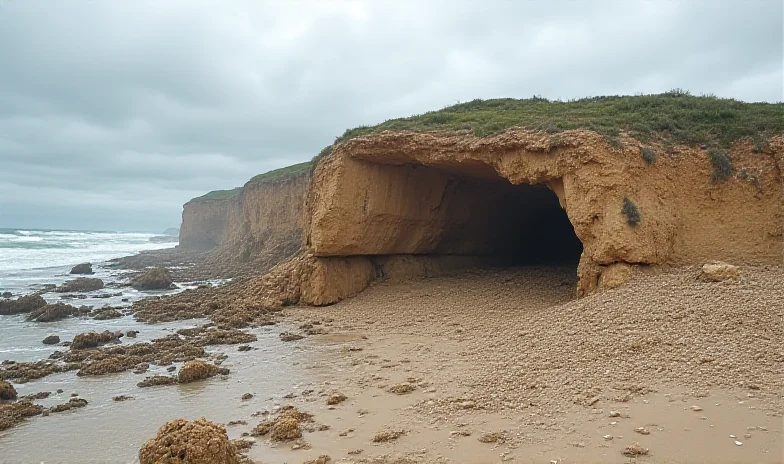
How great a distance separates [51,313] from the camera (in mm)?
15695

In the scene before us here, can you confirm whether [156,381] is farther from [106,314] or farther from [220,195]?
[220,195]

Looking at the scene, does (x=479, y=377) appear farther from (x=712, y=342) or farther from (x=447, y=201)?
(x=447, y=201)

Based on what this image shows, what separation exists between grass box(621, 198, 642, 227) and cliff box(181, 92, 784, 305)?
23 millimetres

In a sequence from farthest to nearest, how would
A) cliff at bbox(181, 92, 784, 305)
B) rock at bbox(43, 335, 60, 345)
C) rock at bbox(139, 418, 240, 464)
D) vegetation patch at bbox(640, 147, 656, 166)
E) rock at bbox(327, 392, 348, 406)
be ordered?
rock at bbox(43, 335, 60, 345)
vegetation patch at bbox(640, 147, 656, 166)
cliff at bbox(181, 92, 784, 305)
rock at bbox(327, 392, 348, 406)
rock at bbox(139, 418, 240, 464)

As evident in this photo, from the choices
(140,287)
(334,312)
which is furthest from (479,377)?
(140,287)

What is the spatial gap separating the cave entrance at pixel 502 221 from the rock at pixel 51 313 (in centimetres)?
1243

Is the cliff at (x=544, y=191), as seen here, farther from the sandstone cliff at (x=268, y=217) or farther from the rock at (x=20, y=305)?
the rock at (x=20, y=305)

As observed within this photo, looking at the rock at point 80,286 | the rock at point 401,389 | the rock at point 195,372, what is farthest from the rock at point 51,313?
the rock at point 401,389

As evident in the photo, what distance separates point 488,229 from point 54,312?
1489 cm

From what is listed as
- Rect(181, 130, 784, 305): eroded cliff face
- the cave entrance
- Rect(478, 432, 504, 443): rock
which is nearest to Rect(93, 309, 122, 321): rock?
Rect(181, 130, 784, 305): eroded cliff face

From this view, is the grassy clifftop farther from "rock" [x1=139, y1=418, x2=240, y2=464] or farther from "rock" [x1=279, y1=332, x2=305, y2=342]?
"rock" [x1=139, y1=418, x2=240, y2=464]

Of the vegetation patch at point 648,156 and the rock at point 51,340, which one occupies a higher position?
the vegetation patch at point 648,156

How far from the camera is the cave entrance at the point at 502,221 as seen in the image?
17078 mm

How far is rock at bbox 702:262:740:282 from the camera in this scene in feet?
29.5
